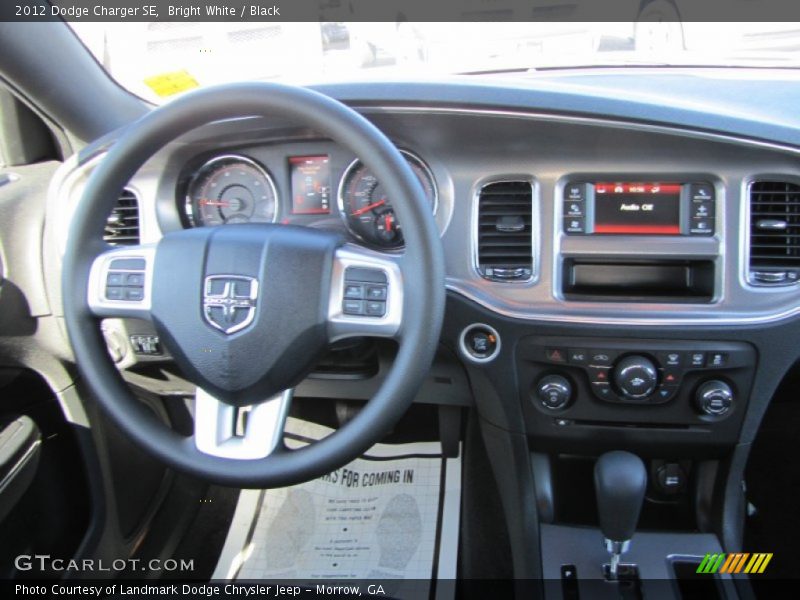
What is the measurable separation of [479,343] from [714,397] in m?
0.51

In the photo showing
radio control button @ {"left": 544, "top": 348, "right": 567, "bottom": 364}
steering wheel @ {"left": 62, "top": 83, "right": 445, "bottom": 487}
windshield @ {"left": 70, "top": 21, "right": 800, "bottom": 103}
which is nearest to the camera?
steering wheel @ {"left": 62, "top": 83, "right": 445, "bottom": 487}

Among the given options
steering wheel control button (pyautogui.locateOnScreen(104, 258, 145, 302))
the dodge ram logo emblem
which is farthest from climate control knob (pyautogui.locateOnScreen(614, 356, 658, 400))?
steering wheel control button (pyautogui.locateOnScreen(104, 258, 145, 302))

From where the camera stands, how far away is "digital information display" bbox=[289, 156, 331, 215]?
4.87ft

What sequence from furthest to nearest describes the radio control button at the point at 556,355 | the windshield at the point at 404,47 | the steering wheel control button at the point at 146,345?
the windshield at the point at 404,47 < the steering wheel control button at the point at 146,345 < the radio control button at the point at 556,355

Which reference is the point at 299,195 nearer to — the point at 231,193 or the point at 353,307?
the point at 231,193

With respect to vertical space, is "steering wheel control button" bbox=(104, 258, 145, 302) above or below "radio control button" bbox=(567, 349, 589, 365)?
above

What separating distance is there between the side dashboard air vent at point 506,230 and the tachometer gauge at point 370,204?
0.11m

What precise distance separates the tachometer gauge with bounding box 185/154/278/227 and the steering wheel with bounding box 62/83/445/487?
1.09 ft

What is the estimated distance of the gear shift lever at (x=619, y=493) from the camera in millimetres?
1379

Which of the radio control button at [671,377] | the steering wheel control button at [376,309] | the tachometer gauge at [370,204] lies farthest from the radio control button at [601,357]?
→ the steering wheel control button at [376,309]

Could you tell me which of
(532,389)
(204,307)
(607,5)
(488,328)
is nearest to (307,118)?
(204,307)

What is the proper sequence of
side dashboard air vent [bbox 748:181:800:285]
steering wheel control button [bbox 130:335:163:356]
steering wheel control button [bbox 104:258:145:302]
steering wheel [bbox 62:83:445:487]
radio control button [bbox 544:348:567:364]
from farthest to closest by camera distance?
steering wheel control button [bbox 130:335:163:356] < radio control button [bbox 544:348:567:364] < side dashboard air vent [bbox 748:181:800:285] < steering wheel control button [bbox 104:258:145:302] < steering wheel [bbox 62:83:445:487]

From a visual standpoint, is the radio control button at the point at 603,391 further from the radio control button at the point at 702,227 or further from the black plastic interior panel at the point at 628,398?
the radio control button at the point at 702,227

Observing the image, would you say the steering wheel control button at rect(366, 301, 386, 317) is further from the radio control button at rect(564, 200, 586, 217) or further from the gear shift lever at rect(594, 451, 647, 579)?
the gear shift lever at rect(594, 451, 647, 579)
